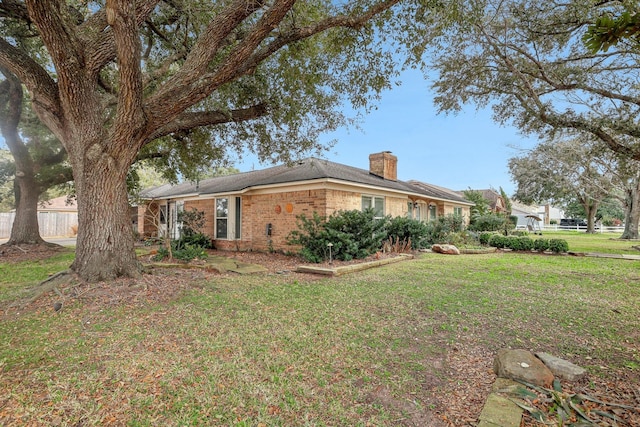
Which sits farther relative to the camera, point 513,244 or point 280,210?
point 513,244

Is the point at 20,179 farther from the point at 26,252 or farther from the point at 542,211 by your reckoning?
the point at 542,211

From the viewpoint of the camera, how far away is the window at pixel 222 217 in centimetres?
1401

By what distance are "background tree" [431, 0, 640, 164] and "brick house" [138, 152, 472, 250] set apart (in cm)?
Result: 457

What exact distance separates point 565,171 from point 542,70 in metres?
22.5

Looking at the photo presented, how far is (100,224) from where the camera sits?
5902 millimetres

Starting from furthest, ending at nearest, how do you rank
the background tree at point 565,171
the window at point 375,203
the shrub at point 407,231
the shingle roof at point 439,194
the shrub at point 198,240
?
the background tree at point 565,171, the shingle roof at point 439,194, the shrub at point 198,240, the window at point 375,203, the shrub at point 407,231

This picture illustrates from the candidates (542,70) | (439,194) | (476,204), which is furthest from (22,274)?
(476,204)

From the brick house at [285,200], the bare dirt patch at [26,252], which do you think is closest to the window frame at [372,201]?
the brick house at [285,200]

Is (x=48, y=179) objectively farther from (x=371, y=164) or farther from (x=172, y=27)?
(x=371, y=164)

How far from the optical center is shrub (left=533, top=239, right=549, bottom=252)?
12984mm

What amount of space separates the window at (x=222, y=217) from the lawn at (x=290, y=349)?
25.3 feet

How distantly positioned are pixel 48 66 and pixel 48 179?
5.31 m

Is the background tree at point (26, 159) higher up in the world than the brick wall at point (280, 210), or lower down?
higher up

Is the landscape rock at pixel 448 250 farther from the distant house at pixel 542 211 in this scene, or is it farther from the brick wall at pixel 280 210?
the distant house at pixel 542 211
